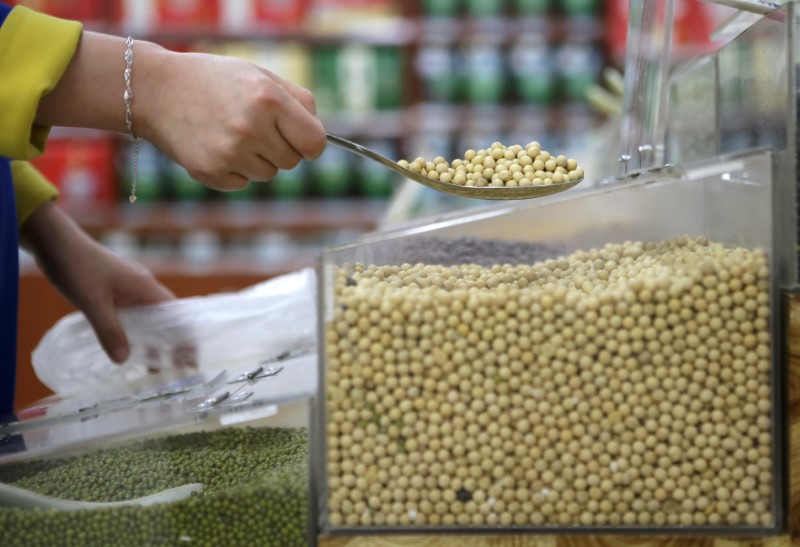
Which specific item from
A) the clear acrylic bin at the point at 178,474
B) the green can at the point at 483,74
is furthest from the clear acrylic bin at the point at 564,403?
the green can at the point at 483,74

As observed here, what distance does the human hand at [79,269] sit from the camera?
1.47 m

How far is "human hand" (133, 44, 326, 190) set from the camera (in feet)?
2.92

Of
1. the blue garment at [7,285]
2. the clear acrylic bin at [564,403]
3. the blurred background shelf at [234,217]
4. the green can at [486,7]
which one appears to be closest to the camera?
the clear acrylic bin at [564,403]

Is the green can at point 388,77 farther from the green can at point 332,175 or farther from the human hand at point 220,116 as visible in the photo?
the human hand at point 220,116

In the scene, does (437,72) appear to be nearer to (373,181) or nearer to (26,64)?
(373,181)

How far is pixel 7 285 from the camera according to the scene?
4.16ft

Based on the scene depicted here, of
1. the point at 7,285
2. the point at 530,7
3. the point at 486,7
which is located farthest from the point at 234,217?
the point at 7,285

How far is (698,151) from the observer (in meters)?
1.42

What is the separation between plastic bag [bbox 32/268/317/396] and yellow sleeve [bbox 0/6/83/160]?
2.20 ft

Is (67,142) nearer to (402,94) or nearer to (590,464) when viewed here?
(402,94)

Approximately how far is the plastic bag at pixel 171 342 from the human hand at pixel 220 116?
2.06ft

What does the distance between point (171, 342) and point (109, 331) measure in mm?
121

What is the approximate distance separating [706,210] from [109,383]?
1.10 metres

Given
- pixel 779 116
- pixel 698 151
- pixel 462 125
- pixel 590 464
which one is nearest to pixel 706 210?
pixel 779 116
